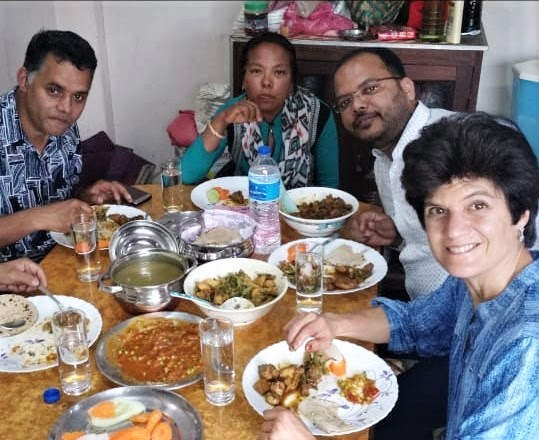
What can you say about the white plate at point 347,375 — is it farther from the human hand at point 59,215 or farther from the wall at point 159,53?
the wall at point 159,53

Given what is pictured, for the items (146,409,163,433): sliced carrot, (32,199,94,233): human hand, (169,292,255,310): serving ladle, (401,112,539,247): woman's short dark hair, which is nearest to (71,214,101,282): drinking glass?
(32,199,94,233): human hand

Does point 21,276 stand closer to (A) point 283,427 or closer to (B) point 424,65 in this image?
(A) point 283,427

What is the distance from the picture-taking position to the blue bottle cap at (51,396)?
57.9 inches

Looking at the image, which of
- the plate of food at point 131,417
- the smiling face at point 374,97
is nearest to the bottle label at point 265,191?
the smiling face at point 374,97

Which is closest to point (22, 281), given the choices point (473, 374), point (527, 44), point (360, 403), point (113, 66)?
point (360, 403)

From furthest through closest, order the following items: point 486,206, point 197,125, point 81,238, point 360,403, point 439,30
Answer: point 197,125, point 439,30, point 81,238, point 360,403, point 486,206

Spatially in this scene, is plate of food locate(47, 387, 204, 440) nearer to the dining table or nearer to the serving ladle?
the dining table

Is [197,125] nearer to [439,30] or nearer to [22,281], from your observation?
[439,30]

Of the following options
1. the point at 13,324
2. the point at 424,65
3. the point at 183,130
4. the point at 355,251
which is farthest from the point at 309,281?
the point at 183,130

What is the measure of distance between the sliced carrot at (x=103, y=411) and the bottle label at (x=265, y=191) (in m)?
0.90

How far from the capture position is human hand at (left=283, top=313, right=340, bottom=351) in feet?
5.28

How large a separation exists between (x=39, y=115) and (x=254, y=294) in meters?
1.19

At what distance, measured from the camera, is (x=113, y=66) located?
14.8 feet

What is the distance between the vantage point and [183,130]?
426 centimetres
